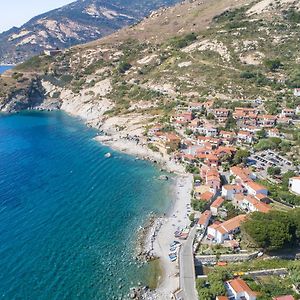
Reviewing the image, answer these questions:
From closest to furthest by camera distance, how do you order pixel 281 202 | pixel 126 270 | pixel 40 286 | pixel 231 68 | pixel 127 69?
pixel 40 286 < pixel 126 270 < pixel 281 202 < pixel 231 68 < pixel 127 69

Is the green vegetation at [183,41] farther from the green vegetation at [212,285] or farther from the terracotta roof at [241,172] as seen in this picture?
the green vegetation at [212,285]

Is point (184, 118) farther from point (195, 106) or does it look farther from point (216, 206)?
point (216, 206)

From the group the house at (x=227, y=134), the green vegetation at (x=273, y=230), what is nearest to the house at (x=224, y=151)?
the house at (x=227, y=134)

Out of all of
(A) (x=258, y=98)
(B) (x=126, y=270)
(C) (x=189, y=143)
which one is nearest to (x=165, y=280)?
(B) (x=126, y=270)

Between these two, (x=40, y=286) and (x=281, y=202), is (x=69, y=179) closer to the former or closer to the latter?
(x=40, y=286)

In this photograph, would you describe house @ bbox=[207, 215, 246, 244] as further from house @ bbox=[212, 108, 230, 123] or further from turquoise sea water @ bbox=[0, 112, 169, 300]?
house @ bbox=[212, 108, 230, 123]

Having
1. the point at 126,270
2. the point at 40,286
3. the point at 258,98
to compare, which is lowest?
the point at 258,98
